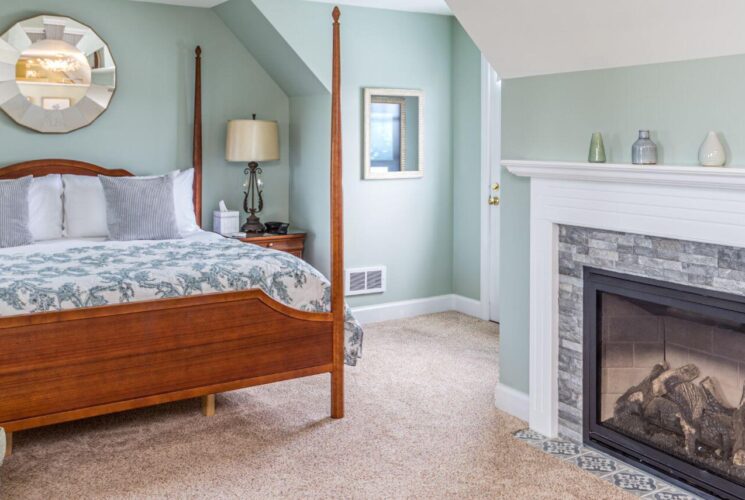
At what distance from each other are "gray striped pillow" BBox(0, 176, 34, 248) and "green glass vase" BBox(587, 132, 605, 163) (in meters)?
2.98

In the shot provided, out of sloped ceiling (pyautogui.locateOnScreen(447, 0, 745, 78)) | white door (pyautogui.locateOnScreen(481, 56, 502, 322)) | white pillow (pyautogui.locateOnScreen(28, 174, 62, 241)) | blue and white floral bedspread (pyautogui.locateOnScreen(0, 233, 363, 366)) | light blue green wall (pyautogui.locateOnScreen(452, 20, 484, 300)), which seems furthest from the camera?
light blue green wall (pyautogui.locateOnScreen(452, 20, 484, 300))

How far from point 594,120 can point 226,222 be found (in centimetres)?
279

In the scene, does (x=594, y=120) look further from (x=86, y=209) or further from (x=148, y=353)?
(x=86, y=209)

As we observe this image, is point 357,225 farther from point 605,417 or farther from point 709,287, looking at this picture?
point 709,287

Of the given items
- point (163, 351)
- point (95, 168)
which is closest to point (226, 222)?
point (95, 168)

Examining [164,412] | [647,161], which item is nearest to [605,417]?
[647,161]

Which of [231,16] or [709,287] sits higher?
[231,16]

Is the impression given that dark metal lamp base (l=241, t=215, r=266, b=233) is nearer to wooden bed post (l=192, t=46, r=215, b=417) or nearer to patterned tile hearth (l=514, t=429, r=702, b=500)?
wooden bed post (l=192, t=46, r=215, b=417)

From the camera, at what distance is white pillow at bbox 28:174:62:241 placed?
4500 mm

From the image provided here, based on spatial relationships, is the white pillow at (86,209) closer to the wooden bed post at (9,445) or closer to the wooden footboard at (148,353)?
the wooden footboard at (148,353)

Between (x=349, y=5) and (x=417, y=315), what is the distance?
2207 mm

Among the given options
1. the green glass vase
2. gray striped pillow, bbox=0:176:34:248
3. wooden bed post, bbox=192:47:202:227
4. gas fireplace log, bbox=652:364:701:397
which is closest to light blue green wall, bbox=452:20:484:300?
wooden bed post, bbox=192:47:202:227

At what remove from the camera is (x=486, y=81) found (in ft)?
17.8

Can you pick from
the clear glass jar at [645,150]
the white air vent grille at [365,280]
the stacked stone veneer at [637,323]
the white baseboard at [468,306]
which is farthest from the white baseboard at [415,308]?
the clear glass jar at [645,150]
